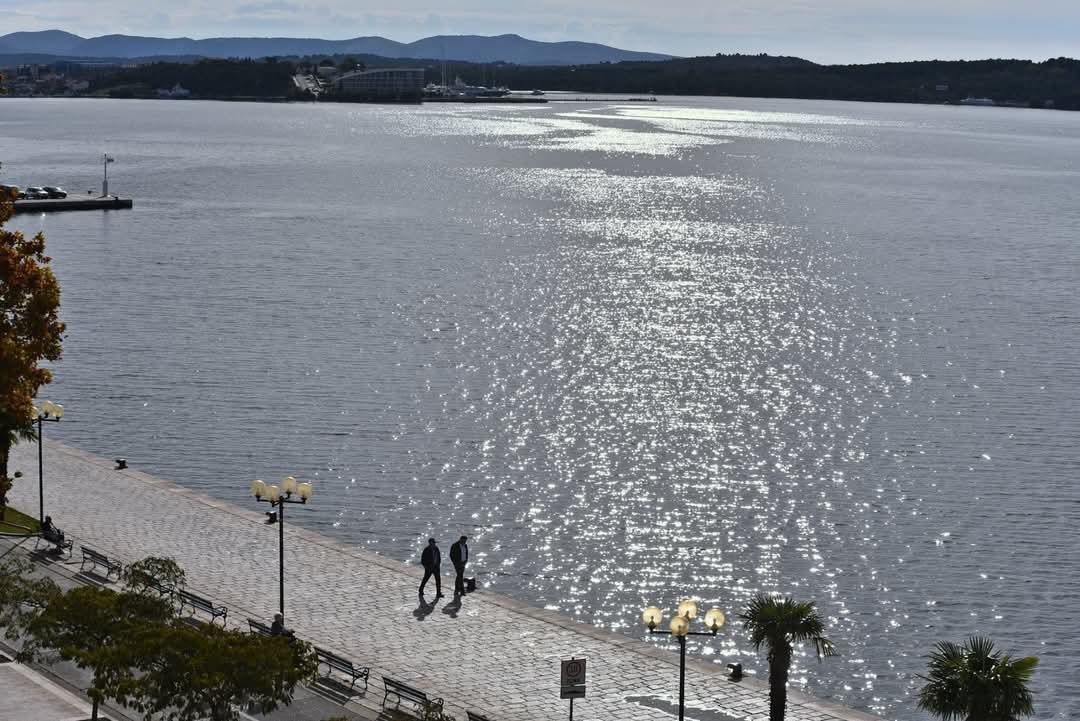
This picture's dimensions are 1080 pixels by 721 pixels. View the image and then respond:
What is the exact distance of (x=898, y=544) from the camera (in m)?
35.8

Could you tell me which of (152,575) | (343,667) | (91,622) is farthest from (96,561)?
(91,622)

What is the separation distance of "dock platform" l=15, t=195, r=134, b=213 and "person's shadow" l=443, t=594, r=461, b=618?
94.6 m

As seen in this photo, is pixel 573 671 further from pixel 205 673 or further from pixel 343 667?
pixel 205 673

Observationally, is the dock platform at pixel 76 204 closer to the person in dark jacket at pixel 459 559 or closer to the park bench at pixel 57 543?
the park bench at pixel 57 543

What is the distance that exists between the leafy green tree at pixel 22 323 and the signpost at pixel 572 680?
10.8 m

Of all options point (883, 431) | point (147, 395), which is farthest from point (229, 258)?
point (883, 431)

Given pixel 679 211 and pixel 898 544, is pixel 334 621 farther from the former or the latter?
pixel 679 211

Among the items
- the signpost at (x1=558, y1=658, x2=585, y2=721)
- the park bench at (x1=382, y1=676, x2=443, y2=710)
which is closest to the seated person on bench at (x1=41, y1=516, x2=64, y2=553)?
the park bench at (x1=382, y1=676, x2=443, y2=710)

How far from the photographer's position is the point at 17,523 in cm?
3119

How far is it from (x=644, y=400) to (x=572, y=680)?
30.8 metres

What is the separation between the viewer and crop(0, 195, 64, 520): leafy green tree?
78.2 feet

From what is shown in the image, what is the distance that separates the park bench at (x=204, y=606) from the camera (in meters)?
24.8

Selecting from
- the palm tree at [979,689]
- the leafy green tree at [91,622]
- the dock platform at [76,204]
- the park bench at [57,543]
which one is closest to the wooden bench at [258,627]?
the leafy green tree at [91,622]

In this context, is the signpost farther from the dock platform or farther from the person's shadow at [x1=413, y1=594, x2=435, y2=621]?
the dock platform
